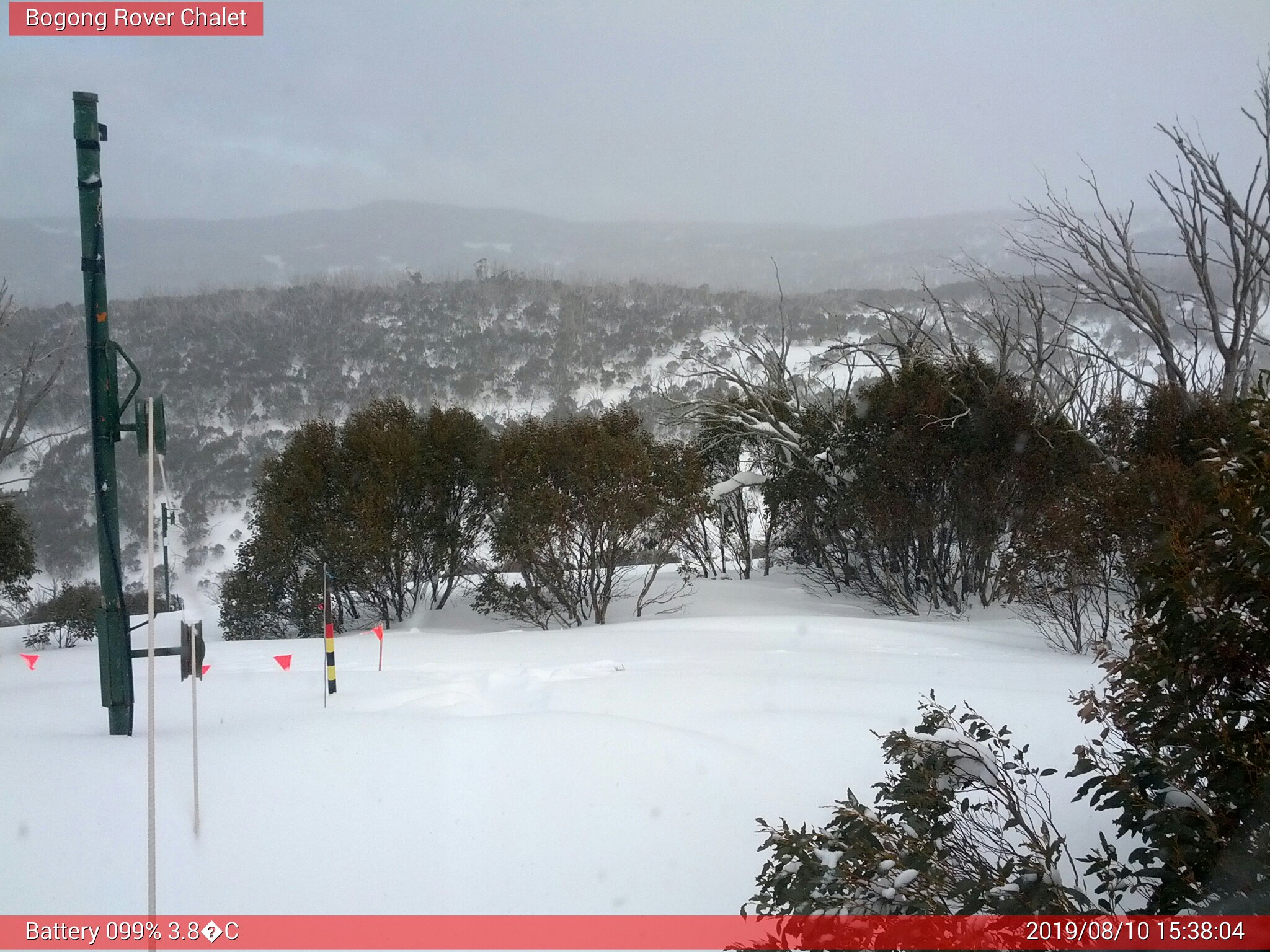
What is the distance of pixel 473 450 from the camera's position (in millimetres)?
16234

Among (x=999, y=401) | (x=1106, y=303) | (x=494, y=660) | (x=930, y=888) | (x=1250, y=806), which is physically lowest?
(x=494, y=660)

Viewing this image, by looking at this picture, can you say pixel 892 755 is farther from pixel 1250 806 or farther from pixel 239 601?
pixel 239 601

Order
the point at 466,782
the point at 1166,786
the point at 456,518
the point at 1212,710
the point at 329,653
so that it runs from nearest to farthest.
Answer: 1. the point at 1166,786
2. the point at 1212,710
3. the point at 466,782
4. the point at 329,653
5. the point at 456,518

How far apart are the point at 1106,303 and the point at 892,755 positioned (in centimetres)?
1393

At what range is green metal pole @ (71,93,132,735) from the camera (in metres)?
5.07

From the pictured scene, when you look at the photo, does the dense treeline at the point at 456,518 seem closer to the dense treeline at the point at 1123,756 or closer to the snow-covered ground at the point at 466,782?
the dense treeline at the point at 1123,756

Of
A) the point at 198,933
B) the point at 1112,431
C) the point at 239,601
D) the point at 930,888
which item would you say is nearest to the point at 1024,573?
the point at 1112,431

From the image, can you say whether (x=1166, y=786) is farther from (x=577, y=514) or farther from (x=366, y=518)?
(x=366, y=518)
